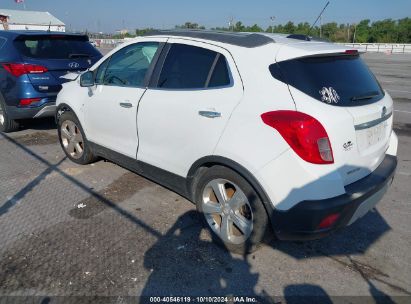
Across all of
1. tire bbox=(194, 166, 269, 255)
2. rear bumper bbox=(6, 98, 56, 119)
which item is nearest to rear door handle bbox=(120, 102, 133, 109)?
tire bbox=(194, 166, 269, 255)

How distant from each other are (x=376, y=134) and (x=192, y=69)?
Result: 1643 millimetres

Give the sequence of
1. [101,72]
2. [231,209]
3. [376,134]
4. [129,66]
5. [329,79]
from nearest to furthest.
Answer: [329,79]
[376,134]
[231,209]
[129,66]
[101,72]

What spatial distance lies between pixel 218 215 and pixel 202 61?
138 cm

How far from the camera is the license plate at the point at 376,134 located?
2.77 metres

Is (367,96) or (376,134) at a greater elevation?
(367,96)

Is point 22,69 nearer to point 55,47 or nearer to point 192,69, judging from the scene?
point 55,47

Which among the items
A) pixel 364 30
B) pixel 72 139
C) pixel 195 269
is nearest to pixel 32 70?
pixel 72 139

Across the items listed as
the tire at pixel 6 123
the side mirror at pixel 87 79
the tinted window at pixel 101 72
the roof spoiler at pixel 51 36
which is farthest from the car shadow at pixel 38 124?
the tinted window at pixel 101 72

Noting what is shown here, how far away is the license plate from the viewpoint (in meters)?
2.77

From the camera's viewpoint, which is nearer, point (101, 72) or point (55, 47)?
point (101, 72)

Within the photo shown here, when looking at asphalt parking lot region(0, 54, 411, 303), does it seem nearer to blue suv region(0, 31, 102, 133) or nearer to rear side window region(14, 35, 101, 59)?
blue suv region(0, 31, 102, 133)

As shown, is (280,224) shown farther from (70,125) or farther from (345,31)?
(345,31)

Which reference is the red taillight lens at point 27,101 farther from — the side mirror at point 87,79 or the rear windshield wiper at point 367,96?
the rear windshield wiper at point 367,96

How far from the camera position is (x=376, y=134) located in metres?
2.86
